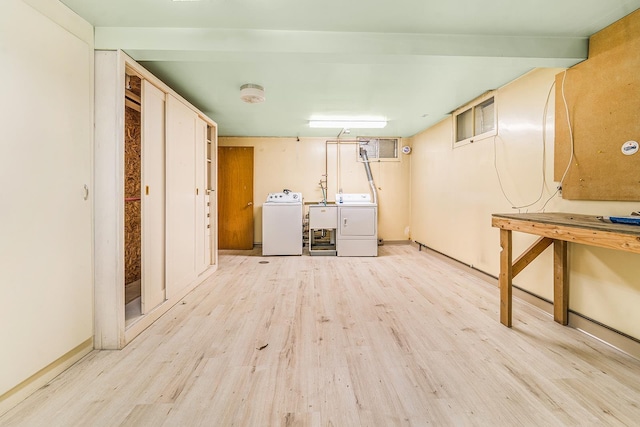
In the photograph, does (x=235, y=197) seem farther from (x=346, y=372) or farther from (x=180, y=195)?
(x=346, y=372)

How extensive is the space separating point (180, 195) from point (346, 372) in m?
2.26

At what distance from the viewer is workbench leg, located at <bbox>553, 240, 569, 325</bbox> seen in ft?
6.60

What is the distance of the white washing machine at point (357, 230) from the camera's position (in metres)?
4.59

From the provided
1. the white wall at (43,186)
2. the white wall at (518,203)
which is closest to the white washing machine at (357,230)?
the white wall at (518,203)

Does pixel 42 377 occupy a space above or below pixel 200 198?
below

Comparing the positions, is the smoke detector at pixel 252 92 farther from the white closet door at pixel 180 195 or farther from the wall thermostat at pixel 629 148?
the wall thermostat at pixel 629 148

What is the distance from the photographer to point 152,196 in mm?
2158

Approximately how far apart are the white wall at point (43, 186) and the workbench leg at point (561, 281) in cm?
352

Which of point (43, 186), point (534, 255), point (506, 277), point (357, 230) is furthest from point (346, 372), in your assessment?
point (357, 230)

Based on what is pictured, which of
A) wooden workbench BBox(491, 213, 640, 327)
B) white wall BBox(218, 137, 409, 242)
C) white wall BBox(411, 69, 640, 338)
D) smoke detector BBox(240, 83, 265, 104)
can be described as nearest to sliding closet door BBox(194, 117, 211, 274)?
smoke detector BBox(240, 83, 265, 104)

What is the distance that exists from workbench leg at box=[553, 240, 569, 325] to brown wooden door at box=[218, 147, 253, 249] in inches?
181

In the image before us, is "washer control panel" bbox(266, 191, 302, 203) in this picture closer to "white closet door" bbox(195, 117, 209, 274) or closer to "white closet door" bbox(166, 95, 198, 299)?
"white closet door" bbox(195, 117, 209, 274)

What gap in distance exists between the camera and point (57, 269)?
1477mm

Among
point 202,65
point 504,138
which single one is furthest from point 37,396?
point 504,138
